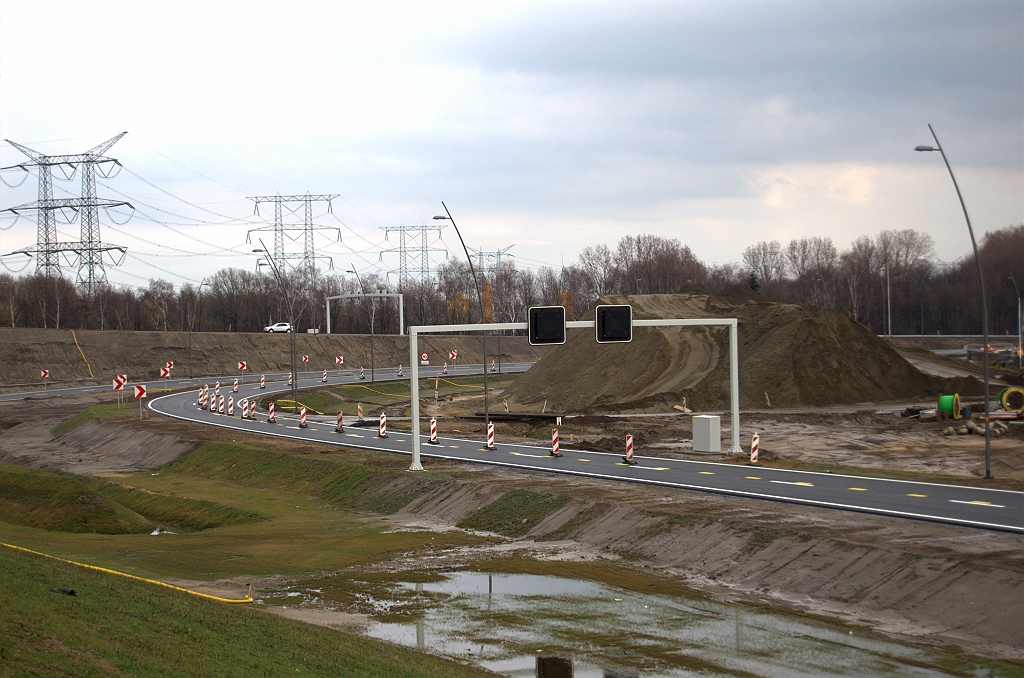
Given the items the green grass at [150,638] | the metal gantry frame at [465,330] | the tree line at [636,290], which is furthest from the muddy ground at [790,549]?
the tree line at [636,290]

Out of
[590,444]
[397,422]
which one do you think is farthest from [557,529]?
[397,422]

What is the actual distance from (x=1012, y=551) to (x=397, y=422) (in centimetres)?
3655

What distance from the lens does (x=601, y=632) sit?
45.3 feet

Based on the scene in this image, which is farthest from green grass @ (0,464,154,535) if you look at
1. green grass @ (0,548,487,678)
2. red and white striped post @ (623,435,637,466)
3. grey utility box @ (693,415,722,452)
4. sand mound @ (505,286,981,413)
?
sand mound @ (505,286,981,413)

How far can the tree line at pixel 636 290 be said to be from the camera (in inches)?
4759

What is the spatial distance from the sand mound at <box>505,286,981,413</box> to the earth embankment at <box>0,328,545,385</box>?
150ft

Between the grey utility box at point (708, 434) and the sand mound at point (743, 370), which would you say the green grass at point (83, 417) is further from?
the grey utility box at point (708, 434)

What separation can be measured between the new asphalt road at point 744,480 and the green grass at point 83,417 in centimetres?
1217

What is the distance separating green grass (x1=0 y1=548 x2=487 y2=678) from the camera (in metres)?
8.27

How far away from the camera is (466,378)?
87.1 m

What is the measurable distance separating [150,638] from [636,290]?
13124cm

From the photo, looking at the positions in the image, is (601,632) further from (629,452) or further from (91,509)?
(91,509)

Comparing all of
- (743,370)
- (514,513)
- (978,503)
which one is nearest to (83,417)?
(514,513)

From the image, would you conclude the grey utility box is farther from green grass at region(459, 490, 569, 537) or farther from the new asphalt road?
green grass at region(459, 490, 569, 537)
